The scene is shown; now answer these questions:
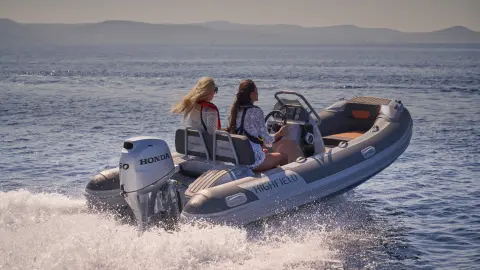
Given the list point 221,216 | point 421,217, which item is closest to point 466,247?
point 421,217

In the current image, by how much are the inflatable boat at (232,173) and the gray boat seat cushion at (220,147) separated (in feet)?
0.04

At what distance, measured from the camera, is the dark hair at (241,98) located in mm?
8164

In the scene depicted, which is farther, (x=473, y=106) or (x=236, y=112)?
(x=473, y=106)

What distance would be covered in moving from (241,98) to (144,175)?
1.61 meters

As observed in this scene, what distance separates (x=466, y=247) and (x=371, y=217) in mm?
1551

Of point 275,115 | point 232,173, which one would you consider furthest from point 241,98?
point 275,115

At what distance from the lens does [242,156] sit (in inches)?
320

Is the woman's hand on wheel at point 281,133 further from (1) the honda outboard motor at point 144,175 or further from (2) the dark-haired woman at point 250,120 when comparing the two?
(1) the honda outboard motor at point 144,175

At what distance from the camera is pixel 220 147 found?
8234 millimetres

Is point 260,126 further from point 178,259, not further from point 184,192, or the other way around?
point 178,259

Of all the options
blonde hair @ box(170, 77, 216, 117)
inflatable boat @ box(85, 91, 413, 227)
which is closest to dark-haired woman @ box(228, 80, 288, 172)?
inflatable boat @ box(85, 91, 413, 227)

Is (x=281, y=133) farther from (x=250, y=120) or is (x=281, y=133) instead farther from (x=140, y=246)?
(x=140, y=246)

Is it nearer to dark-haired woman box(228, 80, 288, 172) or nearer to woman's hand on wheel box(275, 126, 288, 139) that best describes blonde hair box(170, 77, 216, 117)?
dark-haired woman box(228, 80, 288, 172)

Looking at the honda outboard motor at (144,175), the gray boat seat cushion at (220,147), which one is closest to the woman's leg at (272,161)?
the gray boat seat cushion at (220,147)
